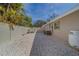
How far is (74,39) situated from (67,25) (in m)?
0.27

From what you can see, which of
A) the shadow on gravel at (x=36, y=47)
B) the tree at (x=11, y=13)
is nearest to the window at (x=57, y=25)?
the shadow on gravel at (x=36, y=47)

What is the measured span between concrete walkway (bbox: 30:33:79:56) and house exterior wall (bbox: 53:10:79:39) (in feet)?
0.34

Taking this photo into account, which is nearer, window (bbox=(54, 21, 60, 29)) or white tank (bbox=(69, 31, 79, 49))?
white tank (bbox=(69, 31, 79, 49))

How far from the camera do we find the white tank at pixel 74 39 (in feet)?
10.8

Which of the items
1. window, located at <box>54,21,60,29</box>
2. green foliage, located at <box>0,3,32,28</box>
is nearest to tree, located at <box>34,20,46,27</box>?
green foliage, located at <box>0,3,32,28</box>

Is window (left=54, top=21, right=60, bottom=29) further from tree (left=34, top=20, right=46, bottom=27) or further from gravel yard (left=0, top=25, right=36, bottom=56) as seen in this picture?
gravel yard (left=0, top=25, right=36, bottom=56)

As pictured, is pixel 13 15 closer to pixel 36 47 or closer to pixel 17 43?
pixel 17 43

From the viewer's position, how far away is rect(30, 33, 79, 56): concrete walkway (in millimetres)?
3359

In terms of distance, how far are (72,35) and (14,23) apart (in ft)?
3.47

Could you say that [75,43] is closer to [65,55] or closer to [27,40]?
[65,55]

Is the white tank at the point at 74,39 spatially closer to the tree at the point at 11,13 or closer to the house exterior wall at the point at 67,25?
the house exterior wall at the point at 67,25

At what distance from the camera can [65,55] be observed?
132 inches

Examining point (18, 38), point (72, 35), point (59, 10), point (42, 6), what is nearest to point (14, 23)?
point (18, 38)

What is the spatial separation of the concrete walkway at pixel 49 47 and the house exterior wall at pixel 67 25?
0.34ft
